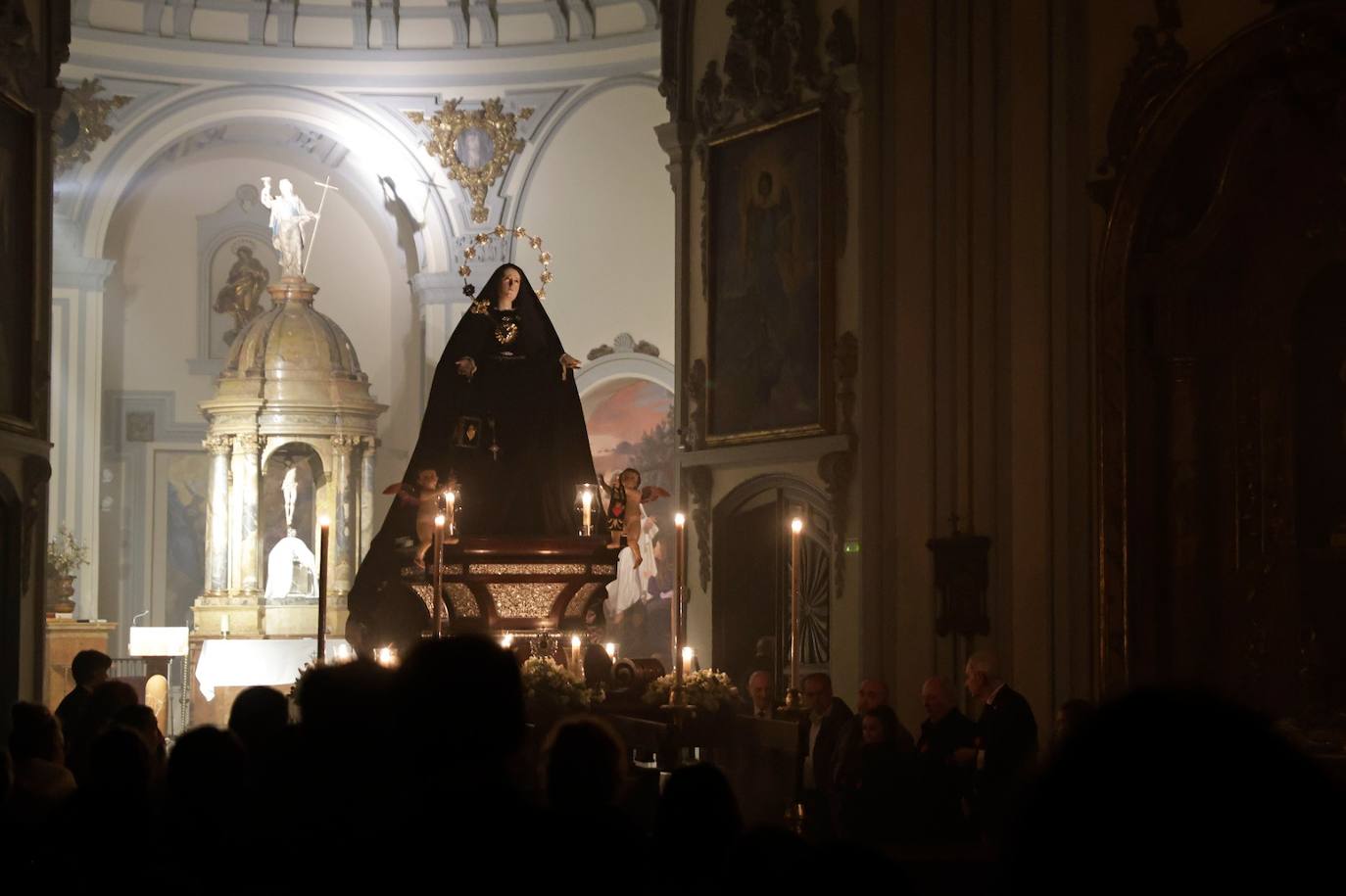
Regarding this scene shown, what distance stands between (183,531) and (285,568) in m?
2.96

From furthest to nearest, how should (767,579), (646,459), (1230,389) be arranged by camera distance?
1. (646,459)
2. (767,579)
3. (1230,389)

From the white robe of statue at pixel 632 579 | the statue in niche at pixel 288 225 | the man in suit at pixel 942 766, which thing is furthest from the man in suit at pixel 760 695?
the statue in niche at pixel 288 225

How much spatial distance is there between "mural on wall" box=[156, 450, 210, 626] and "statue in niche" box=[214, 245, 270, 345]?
1909mm

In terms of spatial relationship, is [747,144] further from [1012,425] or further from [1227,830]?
[1227,830]

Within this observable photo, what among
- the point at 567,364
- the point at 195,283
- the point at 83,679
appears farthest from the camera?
the point at 195,283

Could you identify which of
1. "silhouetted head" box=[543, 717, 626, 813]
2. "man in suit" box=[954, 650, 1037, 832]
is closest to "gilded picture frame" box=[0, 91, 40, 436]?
"man in suit" box=[954, 650, 1037, 832]

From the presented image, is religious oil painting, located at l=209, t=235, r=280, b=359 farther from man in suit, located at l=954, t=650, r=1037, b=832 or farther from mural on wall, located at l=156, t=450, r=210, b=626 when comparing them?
man in suit, located at l=954, t=650, r=1037, b=832

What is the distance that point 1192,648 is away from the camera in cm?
1183

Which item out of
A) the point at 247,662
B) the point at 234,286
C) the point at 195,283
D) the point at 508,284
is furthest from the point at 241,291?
the point at 508,284

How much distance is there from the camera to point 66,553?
2302cm

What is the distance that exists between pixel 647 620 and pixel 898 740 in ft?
45.2

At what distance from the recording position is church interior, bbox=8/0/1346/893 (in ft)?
8.95

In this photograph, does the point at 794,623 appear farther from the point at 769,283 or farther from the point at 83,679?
the point at 769,283

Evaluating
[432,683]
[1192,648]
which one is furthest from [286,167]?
[432,683]
